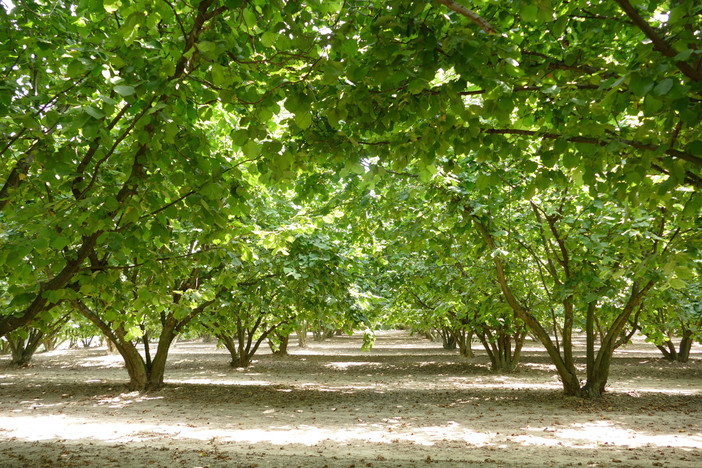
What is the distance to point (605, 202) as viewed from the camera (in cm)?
726

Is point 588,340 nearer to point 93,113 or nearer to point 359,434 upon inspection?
point 359,434

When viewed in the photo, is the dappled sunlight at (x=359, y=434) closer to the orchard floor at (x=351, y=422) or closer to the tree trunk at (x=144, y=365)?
the orchard floor at (x=351, y=422)

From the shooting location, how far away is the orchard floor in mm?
6082

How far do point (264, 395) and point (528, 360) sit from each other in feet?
44.3

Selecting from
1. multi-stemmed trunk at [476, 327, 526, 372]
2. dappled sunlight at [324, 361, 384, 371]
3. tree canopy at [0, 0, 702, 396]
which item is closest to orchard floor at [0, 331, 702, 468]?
multi-stemmed trunk at [476, 327, 526, 372]

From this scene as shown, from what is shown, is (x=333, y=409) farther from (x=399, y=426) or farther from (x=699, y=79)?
(x=699, y=79)

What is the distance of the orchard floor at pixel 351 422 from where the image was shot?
20.0 ft

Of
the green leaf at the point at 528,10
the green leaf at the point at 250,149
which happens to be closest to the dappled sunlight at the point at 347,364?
the green leaf at the point at 250,149

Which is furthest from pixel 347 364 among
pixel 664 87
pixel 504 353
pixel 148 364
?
pixel 664 87

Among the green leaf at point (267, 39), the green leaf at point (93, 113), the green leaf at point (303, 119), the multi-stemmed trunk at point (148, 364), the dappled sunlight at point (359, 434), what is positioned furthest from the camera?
the multi-stemmed trunk at point (148, 364)

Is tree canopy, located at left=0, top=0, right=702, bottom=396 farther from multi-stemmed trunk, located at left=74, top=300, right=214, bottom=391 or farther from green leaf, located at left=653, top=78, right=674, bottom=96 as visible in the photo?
multi-stemmed trunk, located at left=74, top=300, right=214, bottom=391

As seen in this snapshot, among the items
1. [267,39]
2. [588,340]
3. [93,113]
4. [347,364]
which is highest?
[267,39]

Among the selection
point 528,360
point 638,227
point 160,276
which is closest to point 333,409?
point 160,276

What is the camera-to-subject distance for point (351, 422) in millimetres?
8625
